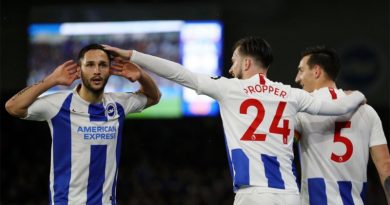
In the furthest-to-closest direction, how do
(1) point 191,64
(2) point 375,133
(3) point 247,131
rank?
1. (1) point 191,64
2. (2) point 375,133
3. (3) point 247,131

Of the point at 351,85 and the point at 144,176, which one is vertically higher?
the point at 351,85

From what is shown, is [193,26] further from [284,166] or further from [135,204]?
[284,166]

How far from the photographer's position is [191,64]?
39.6 ft

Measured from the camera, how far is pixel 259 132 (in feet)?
13.8

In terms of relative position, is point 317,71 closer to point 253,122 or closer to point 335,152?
point 335,152

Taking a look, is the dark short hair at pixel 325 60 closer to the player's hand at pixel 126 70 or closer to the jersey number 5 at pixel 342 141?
the jersey number 5 at pixel 342 141

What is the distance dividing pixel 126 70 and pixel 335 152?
1.55 metres

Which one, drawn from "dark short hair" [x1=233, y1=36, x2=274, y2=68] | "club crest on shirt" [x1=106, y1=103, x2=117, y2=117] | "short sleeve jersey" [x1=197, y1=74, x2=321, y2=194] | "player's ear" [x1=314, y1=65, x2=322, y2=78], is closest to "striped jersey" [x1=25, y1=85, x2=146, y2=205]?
"club crest on shirt" [x1=106, y1=103, x2=117, y2=117]

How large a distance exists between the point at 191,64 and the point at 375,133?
24.5 feet

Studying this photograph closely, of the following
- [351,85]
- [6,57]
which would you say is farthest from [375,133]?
[6,57]

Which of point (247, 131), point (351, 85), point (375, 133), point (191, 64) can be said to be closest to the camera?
point (247, 131)

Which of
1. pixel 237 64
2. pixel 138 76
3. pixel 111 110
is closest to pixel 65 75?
pixel 111 110

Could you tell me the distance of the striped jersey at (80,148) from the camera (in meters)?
4.46

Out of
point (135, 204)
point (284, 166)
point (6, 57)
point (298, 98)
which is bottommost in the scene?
point (135, 204)
